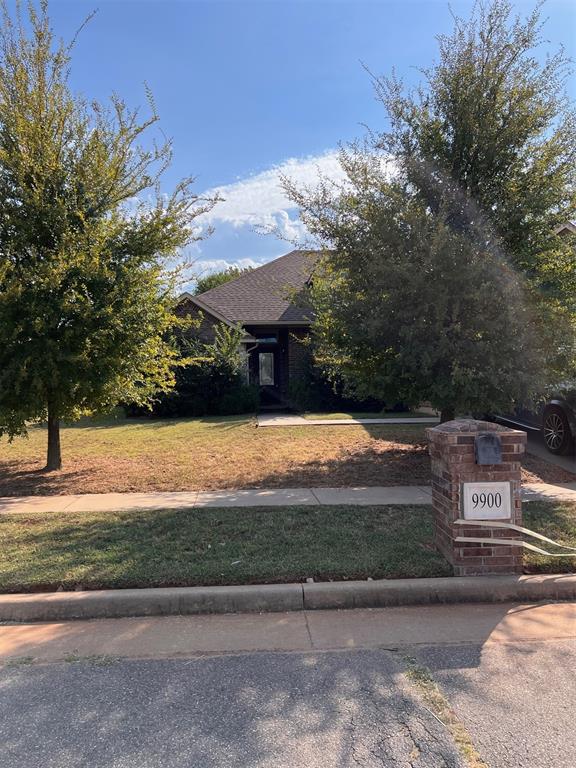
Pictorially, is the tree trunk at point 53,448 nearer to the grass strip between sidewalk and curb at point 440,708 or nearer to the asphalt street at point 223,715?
the asphalt street at point 223,715

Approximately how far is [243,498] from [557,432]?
230 inches

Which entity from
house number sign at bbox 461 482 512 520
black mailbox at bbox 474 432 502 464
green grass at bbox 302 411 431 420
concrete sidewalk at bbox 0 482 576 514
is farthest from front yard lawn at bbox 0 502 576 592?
green grass at bbox 302 411 431 420

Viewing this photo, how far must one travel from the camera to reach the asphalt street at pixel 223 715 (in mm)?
2596

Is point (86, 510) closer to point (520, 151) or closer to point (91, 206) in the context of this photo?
point (91, 206)

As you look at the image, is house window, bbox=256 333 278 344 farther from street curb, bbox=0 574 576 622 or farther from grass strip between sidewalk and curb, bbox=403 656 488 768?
grass strip between sidewalk and curb, bbox=403 656 488 768

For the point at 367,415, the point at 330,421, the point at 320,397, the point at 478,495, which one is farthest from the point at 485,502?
the point at 320,397

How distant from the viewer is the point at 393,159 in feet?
28.0

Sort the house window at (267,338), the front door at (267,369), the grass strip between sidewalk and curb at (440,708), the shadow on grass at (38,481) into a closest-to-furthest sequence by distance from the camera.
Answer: the grass strip between sidewalk and curb at (440,708) < the shadow on grass at (38,481) < the house window at (267,338) < the front door at (267,369)

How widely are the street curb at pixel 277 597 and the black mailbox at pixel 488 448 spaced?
3.08 ft

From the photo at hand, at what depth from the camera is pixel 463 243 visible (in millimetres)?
7480

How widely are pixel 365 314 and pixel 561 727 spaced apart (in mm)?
5737

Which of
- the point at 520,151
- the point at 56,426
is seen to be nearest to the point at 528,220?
the point at 520,151

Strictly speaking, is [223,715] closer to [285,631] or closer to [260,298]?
[285,631]

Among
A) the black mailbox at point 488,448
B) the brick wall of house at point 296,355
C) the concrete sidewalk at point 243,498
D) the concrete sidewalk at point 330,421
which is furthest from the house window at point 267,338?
the black mailbox at point 488,448
